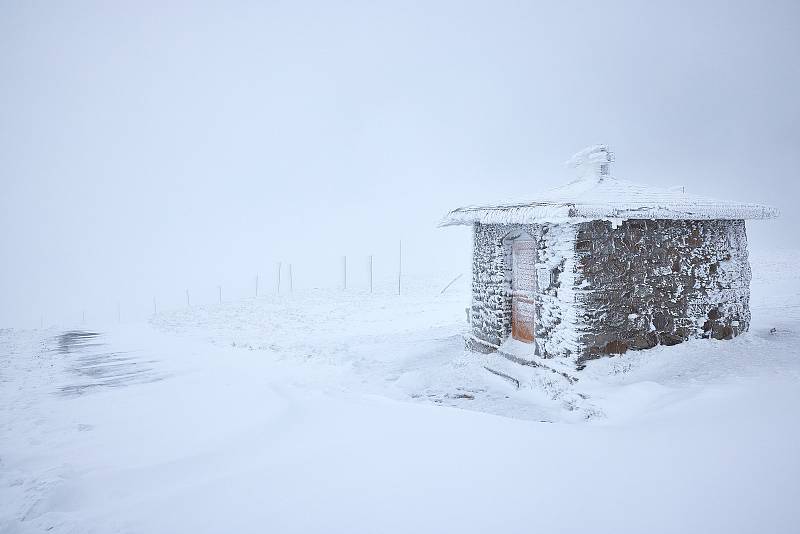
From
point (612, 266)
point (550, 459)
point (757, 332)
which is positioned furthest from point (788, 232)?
point (550, 459)

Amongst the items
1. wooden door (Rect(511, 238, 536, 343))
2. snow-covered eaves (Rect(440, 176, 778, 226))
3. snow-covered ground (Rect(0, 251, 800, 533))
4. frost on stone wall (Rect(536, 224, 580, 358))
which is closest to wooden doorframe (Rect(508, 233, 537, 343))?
wooden door (Rect(511, 238, 536, 343))

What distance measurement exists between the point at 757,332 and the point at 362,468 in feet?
30.3

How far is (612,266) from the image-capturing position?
671cm

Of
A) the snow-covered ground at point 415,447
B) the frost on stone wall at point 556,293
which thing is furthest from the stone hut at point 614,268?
the snow-covered ground at point 415,447

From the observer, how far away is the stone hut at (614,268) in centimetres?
658

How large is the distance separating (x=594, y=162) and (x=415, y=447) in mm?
7553

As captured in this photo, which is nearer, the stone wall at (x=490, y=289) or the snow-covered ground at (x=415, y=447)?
the snow-covered ground at (x=415, y=447)

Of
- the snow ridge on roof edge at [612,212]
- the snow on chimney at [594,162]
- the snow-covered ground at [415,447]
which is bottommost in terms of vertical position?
the snow-covered ground at [415,447]

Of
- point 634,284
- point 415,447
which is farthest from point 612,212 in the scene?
point 415,447

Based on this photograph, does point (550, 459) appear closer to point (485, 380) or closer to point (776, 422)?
point (776, 422)

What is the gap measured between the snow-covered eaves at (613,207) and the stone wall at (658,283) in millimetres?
369

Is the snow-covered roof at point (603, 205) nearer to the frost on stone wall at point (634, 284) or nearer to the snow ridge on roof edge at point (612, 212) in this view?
the snow ridge on roof edge at point (612, 212)

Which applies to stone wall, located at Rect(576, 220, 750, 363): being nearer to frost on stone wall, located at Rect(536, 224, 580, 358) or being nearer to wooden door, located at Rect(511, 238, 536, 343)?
frost on stone wall, located at Rect(536, 224, 580, 358)

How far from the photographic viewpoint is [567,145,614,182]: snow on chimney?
8523 mm
